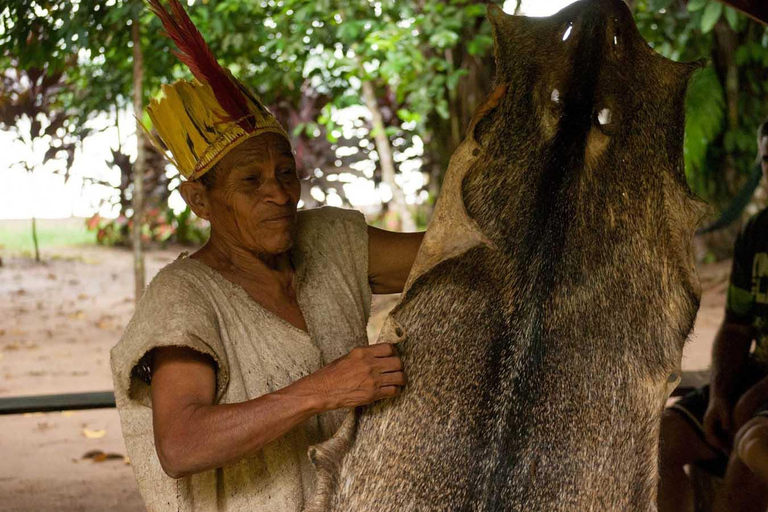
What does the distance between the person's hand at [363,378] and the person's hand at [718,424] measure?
78.4 inches

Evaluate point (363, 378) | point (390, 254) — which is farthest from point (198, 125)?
point (363, 378)

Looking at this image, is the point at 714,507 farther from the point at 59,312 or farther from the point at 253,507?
the point at 59,312

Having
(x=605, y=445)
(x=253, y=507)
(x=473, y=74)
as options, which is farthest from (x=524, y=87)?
(x=473, y=74)

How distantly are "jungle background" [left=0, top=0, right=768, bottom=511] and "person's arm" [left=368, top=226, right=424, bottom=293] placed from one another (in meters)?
0.76

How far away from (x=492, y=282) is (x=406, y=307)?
0.16 m

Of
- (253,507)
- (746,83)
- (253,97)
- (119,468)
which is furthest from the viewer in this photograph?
(746,83)

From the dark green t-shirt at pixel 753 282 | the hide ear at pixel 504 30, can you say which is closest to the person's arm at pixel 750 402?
the dark green t-shirt at pixel 753 282

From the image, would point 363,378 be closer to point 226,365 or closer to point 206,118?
point 226,365

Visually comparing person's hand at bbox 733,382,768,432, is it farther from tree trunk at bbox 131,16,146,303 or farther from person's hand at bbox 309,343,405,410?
tree trunk at bbox 131,16,146,303

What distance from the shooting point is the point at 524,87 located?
1521 millimetres

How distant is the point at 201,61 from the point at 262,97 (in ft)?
20.9

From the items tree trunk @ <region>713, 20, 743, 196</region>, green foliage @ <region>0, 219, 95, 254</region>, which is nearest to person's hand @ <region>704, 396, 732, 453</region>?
tree trunk @ <region>713, 20, 743, 196</region>

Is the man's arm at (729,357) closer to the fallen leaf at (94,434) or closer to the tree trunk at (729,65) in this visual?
the fallen leaf at (94,434)

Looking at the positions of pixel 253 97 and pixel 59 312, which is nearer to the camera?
pixel 253 97
